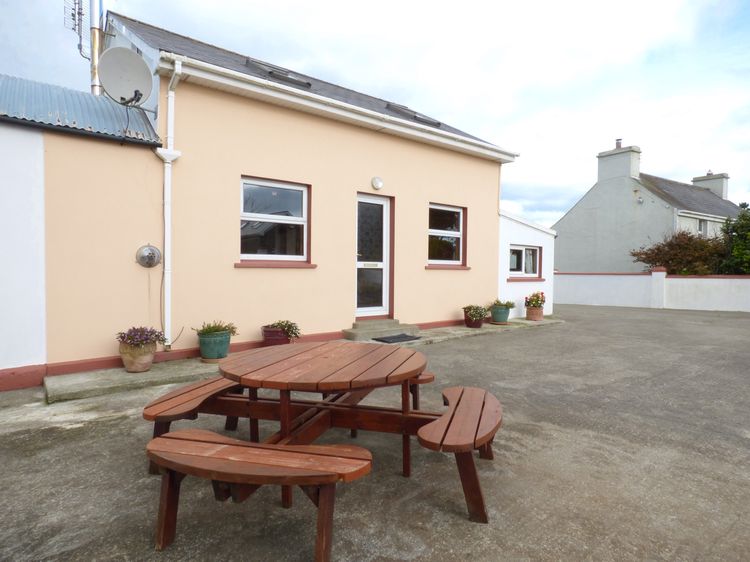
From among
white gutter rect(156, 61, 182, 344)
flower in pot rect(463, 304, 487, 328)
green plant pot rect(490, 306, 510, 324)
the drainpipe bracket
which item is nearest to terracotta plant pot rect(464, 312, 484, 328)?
flower in pot rect(463, 304, 487, 328)

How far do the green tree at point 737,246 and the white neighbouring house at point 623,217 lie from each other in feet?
7.72

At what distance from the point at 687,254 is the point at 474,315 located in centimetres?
1253

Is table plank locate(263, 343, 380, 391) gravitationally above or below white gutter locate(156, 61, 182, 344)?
below

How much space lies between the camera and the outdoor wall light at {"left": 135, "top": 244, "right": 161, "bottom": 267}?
201 inches

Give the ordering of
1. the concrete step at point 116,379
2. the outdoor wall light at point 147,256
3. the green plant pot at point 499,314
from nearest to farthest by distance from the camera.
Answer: the concrete step at point 116,379 < the outdoor wall light at point 147,256 < the green plant pot at point 499,314

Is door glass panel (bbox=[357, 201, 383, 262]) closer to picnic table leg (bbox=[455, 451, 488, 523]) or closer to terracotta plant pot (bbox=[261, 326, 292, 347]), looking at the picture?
terracotta plant pot (bbox=[261, 326, 292, 347])

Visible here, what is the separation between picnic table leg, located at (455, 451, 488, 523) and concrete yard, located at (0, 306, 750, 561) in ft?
0.17

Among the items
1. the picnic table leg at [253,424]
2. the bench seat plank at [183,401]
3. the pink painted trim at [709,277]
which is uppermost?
the pink painted trim at [709,277]

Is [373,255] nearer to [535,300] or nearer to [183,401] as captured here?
[535,300]

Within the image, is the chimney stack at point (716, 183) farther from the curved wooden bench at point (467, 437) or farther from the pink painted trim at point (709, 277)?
the curved wooden bench at point (467, 437)

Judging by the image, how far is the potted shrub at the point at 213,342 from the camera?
5.26m

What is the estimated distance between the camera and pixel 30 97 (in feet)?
16.5

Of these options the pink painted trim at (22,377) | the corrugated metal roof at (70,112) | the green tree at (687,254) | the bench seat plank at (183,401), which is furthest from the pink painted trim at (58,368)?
the green tree at (687,254)

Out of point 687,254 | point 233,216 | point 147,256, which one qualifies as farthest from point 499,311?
point 687,254
